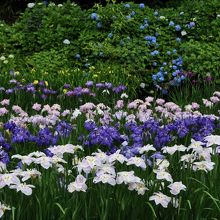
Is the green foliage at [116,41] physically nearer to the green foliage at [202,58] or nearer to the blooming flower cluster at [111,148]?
the green foliage at [202,58]

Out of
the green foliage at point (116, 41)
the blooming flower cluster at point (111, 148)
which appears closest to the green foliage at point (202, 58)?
the green foliage at point (116, 41)

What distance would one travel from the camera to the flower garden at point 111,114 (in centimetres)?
278

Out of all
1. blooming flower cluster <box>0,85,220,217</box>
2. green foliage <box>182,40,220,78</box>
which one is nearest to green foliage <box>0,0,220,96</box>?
green foliage <box>182,40,220,78</box>

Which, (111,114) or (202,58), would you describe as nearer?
(111,114)

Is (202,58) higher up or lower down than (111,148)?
higher up

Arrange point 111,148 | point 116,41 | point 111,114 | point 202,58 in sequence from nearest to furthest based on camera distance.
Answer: point 111,148 < point 111,114 < point 202,58 < point 116,41

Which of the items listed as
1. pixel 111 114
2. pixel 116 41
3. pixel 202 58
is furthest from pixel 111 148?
pixel 116 41

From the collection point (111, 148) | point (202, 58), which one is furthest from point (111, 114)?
point (202, 58)

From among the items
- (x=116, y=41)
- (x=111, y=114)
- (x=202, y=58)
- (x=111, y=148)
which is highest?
(x=116, y=41)

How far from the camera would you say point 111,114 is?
188 inches

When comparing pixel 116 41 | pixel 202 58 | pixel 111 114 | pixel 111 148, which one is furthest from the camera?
pixel 116 41

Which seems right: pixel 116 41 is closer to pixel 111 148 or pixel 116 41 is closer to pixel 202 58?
pixel 202 58

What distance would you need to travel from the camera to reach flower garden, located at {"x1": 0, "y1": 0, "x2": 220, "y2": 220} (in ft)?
9.11

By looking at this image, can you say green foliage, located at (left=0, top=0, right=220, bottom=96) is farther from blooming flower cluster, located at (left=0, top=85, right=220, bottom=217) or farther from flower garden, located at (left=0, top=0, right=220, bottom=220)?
blooming flower cluster, located at (left=0, top=85, right=220, bottom=217)
